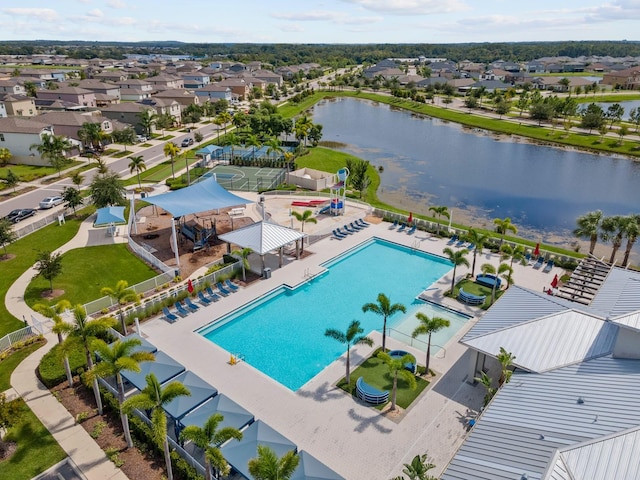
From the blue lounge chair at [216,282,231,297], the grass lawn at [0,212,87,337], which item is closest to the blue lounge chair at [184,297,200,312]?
the blue lounge chair at [216,282,231,297]

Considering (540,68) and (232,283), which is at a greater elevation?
(540,68)

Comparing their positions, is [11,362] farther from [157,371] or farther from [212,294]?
[212,294]

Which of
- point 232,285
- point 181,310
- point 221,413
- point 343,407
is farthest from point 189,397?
point 232,285

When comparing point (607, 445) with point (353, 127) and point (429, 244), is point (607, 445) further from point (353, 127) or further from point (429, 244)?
point (353, 127)

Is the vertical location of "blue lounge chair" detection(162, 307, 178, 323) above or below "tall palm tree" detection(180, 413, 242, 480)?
below

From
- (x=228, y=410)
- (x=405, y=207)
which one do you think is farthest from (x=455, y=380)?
(x=405, y=207)

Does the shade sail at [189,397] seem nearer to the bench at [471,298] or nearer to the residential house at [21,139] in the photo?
the bench at [471,298]

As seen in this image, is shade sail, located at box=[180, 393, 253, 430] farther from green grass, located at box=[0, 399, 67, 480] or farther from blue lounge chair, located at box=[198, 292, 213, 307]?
blue lounge chair, located at box=[198, 292, 213, 307]
